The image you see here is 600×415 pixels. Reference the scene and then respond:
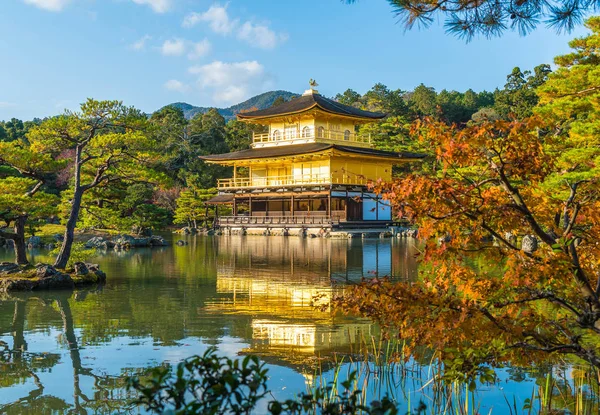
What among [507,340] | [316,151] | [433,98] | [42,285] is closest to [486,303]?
[507,340]

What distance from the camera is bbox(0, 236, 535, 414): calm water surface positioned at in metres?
4.92

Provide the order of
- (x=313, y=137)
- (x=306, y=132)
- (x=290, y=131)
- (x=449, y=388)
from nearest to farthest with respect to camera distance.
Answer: (x=449, y=388)
(x=313, y=137)
(x=306, y=132)
(x=290, y=131)

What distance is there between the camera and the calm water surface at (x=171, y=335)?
492 cm

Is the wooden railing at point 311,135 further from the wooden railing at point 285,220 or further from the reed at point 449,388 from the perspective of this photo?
the reed at point 449,388

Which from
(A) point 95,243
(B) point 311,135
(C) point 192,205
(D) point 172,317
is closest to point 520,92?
(B) point 311,135

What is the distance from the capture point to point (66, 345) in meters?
6.50

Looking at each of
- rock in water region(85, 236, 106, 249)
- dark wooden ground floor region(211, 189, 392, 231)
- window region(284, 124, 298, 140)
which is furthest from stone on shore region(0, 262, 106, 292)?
window region(284, 124, 298, 140)

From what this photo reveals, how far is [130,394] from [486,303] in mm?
2989

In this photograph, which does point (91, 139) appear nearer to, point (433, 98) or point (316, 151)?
point (316, 151)

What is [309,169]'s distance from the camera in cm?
3347

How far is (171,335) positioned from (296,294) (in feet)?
11.1

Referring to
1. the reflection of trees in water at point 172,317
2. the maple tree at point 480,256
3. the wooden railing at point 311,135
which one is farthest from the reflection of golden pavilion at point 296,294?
the wooden railing at point 311,135

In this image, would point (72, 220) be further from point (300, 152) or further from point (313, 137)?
point (313, 137)

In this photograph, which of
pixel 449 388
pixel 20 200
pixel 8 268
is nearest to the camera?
pixel 449 388
